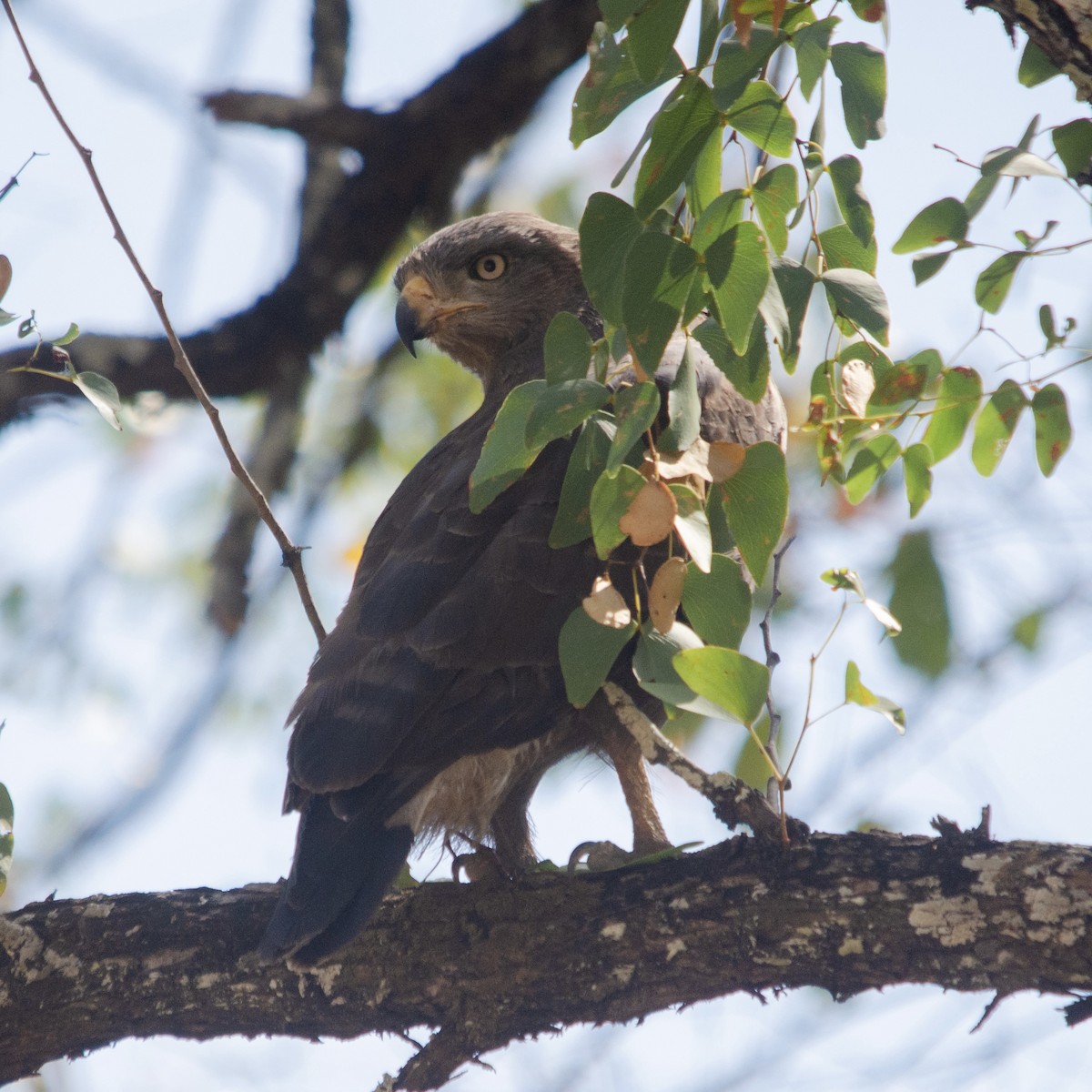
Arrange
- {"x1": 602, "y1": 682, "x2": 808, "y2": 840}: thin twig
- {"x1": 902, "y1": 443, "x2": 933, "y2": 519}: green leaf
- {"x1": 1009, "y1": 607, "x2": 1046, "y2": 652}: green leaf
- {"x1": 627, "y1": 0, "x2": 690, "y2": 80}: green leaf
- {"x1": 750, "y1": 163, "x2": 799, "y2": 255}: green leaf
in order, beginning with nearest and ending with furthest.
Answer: {"x1": 627, "y1": 0, "x2": 690, "y2": 80}: green leaf
{"x1": 750, "y1": 163, "x2": 799, "y2": 255}: green leaf
{"x1": 902, "y1": 443, "x2": 933, "y2": 519}: green leaf
{"x1": 602, "y1": 682, "x2": 808, "y2": 840}: thin twig
{"x1": 1009, "y1": 607, "x2": 1046, "y2": 652}: green leaf

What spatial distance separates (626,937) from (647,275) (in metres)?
1.30

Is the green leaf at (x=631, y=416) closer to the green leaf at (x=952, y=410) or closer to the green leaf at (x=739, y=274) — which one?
the green leaf at (x=739, y=274)

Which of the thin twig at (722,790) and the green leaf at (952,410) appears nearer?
the green leaf at (952,410)

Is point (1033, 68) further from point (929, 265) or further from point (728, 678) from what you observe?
point (728, 678)

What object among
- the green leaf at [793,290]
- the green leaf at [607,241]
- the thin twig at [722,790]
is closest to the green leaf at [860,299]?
the green leaf at [793,290]

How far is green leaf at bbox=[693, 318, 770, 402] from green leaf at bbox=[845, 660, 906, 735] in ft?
1.64

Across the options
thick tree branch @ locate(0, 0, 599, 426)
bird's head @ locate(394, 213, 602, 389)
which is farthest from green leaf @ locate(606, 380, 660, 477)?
thick tree branch @ locate(0, 0, 599, 426)

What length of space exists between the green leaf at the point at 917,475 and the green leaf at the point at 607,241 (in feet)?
2.39

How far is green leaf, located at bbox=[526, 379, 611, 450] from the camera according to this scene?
5.52 ft

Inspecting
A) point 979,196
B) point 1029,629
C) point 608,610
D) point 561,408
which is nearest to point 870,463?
point 979,196

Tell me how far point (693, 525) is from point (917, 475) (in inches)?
23.5

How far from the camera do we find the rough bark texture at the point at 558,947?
2.21 m

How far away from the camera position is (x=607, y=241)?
169 centimetres

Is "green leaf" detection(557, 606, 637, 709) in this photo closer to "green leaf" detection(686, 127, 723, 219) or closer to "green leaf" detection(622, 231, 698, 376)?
"green leaf" detection(622, 231, 698, 376)
